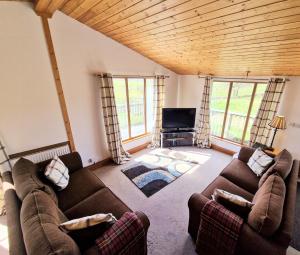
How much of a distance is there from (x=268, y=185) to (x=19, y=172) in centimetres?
289

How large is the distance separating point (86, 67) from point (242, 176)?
11.0 feet

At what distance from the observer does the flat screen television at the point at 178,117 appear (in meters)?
→ 4.44

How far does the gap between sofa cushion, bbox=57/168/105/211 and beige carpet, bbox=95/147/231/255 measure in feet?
2.30

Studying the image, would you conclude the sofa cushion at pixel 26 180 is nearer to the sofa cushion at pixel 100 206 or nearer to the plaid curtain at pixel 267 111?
the sofa cushion at pixel 100 206

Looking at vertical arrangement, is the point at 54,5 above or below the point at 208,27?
above

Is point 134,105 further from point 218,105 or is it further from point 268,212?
point 268,212

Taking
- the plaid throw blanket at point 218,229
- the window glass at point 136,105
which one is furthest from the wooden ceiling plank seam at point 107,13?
the plaid throw blanket at point 218,229

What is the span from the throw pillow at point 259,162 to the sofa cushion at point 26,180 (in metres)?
2.94

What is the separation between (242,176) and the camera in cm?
254

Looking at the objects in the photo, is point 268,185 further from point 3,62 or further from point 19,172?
point 3,62

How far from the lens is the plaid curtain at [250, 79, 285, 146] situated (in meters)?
3.14

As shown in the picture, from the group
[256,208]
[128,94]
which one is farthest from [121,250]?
[128,94]

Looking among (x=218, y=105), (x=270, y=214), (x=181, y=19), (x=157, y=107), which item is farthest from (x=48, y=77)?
(x=218, y=105)

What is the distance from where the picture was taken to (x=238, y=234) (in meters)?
1.44
